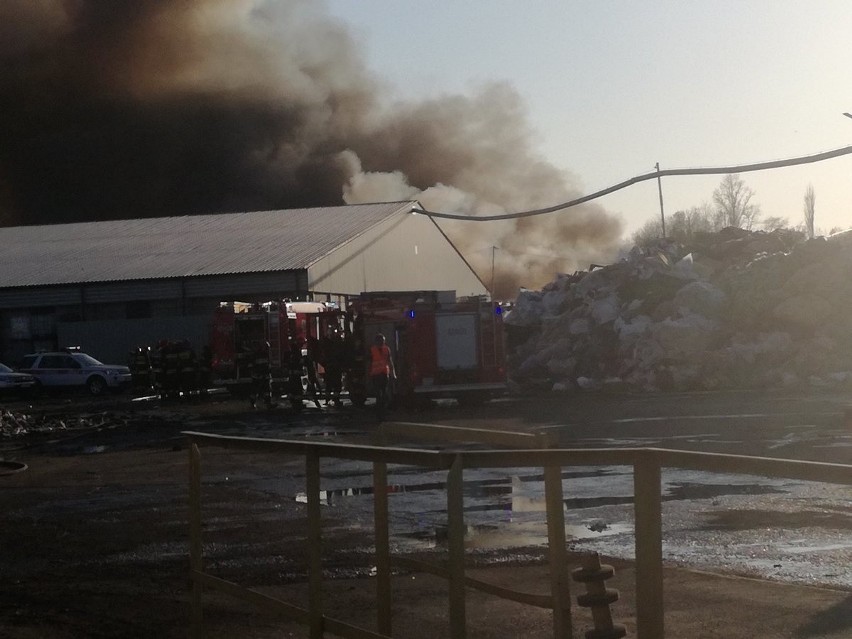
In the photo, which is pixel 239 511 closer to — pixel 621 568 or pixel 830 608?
pixel 621 568

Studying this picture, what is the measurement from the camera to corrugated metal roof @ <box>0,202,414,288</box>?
4841 cm

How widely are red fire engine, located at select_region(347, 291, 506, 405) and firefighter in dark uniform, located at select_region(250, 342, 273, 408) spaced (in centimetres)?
231

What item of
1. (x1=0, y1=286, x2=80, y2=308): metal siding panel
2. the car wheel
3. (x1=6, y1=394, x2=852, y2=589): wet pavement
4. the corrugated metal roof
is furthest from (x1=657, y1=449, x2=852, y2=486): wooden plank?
(x1=0, y1=286, x2=80, y2=308): metal siding panel

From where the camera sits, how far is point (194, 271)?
48.1m

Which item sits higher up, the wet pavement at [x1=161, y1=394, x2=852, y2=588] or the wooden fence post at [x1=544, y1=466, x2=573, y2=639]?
the wooden fence post at [x1=544, y1=466, x2=573, y2=639]

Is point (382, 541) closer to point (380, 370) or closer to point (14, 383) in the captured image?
point (380, 370)

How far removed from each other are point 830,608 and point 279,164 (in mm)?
63305

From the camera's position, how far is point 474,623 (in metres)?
6.63

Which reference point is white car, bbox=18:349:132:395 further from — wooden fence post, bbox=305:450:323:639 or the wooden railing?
wooden fence post, bbox=305:450:323:639

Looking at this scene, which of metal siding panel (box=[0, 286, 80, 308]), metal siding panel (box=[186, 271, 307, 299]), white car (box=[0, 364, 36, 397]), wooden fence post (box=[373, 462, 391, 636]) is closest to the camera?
wooden fence post (box=[373, 462, 391, 636])

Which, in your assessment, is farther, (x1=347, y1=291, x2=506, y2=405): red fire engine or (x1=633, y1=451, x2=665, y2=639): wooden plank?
(x1=347, y1=291, x2=506, y2=405): red fire engine

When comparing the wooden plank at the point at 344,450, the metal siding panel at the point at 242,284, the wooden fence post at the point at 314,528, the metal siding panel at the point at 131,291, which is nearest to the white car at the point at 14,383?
the metal siding panel at the point at 242,284

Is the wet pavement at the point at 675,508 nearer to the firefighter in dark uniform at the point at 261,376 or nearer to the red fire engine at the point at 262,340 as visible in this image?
the firefighter in dark uniform at the point at 261,376

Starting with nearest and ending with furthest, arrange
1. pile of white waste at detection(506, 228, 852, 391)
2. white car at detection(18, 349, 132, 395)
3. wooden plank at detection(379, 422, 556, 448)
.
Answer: wooden plank at detection(379, 422, 556, 448)
pile of white waste at detection(506, 228, 852, 391)
white car at detection(18, 349, 132, 395)
